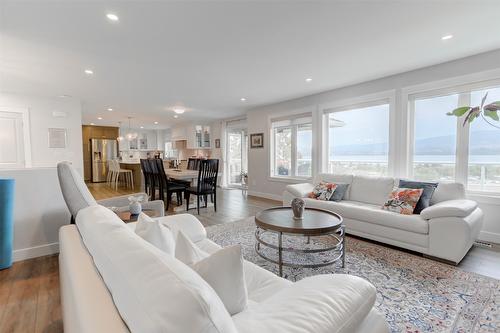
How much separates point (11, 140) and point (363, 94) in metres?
6.98

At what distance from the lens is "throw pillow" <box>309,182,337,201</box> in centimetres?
386

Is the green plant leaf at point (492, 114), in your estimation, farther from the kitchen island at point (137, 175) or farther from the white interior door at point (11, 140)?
the white interior door at point (11, 140)

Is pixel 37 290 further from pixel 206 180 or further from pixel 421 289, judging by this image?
pixel 421 289

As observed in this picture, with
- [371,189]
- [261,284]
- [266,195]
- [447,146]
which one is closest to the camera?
[261,284]

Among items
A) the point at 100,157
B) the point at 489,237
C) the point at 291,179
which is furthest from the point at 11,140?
the point at 489,237

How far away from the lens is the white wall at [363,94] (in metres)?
3.14

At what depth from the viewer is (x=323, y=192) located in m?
3.91

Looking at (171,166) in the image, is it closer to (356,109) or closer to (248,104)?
(248,104)

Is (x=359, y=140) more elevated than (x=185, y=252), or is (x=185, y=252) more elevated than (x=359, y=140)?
(x=359, y=140)

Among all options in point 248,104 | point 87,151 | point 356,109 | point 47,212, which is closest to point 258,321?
point 47,212

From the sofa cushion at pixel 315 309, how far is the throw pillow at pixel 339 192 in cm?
306

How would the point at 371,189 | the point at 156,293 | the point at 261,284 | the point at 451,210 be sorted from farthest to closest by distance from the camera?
1. the point at 371,189
2. the point at 451,210
3. the point at 261,284
4. the point at 156,293

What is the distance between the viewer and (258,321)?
717mm

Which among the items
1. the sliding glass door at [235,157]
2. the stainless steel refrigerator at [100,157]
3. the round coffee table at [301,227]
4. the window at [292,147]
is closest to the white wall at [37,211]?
the round coffee table at [301,227]
